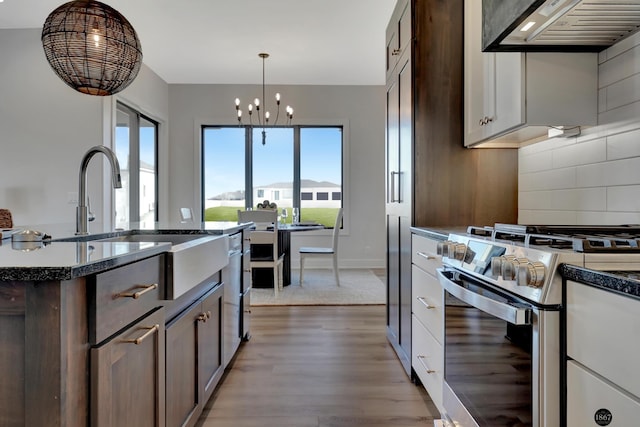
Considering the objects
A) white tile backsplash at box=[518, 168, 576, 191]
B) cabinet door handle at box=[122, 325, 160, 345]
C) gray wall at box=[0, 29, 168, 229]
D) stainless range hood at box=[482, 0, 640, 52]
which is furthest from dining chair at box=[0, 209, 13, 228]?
white tile backsplash at box=[518, 168, 576, 191]

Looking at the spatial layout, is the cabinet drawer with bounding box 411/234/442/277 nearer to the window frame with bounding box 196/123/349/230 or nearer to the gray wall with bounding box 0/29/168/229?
the gray wall with bounding box 0/29/168/229

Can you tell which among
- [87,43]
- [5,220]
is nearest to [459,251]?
[87,43]

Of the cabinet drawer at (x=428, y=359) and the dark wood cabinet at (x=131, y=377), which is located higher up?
the dark wood cabinet at (x=131, y=377)

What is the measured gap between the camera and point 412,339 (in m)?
2.28

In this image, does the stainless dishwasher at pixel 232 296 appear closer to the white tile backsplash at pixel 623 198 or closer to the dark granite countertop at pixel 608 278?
the dark granite countertop at pixel 608 278

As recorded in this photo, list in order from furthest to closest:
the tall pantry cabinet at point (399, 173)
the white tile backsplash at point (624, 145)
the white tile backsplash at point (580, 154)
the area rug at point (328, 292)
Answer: the area rug at point (328, 292), the tall pantry cabinet at point (399, 173), the white tile backsplash at point (580, 154), the white tile backsplash at point (624, 145)

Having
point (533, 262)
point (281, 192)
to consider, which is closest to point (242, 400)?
point (533, 262)

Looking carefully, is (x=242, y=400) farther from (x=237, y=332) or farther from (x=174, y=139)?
(x=174, y=139)

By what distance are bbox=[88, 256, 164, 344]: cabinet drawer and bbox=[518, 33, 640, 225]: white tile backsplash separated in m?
1.69

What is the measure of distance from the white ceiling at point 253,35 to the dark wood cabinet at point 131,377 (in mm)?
3452

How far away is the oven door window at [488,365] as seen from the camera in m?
1.09

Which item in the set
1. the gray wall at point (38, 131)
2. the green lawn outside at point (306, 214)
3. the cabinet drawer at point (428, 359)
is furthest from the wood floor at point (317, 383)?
the green lawn outside at point (306, 214)

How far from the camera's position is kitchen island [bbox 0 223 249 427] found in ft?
2.77

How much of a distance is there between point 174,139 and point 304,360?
4.82 m
